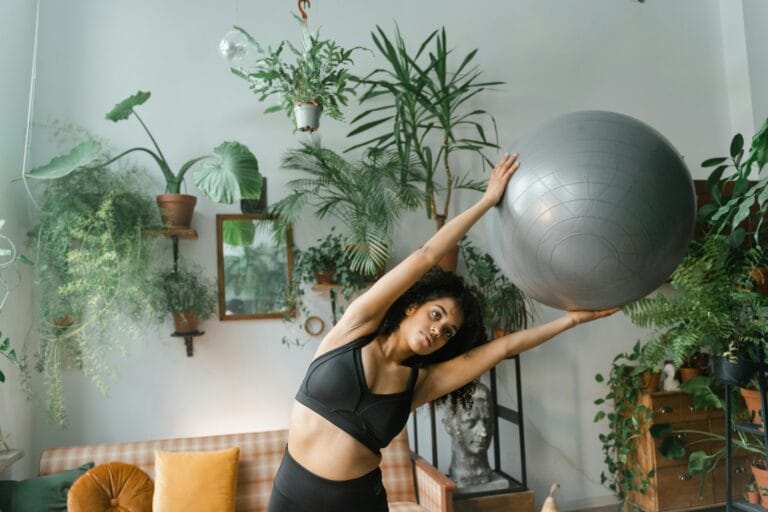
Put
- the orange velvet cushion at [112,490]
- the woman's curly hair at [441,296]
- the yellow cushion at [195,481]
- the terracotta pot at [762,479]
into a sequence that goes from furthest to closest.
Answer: the terracotta pot at [762,479]
the yellow cushion at [195,481]
the orange velvet cushion at [112,490]
the woman's curly hair at [441,296]

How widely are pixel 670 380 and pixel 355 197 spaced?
2109 millimetres

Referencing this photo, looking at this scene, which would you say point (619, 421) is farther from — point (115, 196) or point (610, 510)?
point (115, 196)

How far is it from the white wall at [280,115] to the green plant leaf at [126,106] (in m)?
0.23

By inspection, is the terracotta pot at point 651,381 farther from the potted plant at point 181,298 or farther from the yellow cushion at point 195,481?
the potted plant at point 181,298

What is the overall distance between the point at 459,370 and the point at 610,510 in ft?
8.52

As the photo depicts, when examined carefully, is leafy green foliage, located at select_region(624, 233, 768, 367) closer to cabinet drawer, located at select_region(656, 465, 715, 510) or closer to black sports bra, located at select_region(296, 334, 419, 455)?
cabinet drawer, located at select_region(656, 465, 715, 510)

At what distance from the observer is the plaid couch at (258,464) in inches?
107

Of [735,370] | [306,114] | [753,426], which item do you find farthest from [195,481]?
[753,426]

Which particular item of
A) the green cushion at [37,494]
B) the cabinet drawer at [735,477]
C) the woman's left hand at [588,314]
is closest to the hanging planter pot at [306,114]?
the woman's left hand at [588,314]

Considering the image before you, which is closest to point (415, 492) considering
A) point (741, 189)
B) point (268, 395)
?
point (268, 395)

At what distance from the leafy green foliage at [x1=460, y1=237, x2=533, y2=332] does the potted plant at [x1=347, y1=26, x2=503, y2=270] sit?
17 centimetres

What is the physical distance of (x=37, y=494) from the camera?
250 cm

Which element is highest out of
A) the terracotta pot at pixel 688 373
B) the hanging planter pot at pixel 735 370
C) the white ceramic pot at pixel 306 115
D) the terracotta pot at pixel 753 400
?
the white ceramic pot at pixel 306 115

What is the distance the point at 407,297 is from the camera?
5.58 feet
